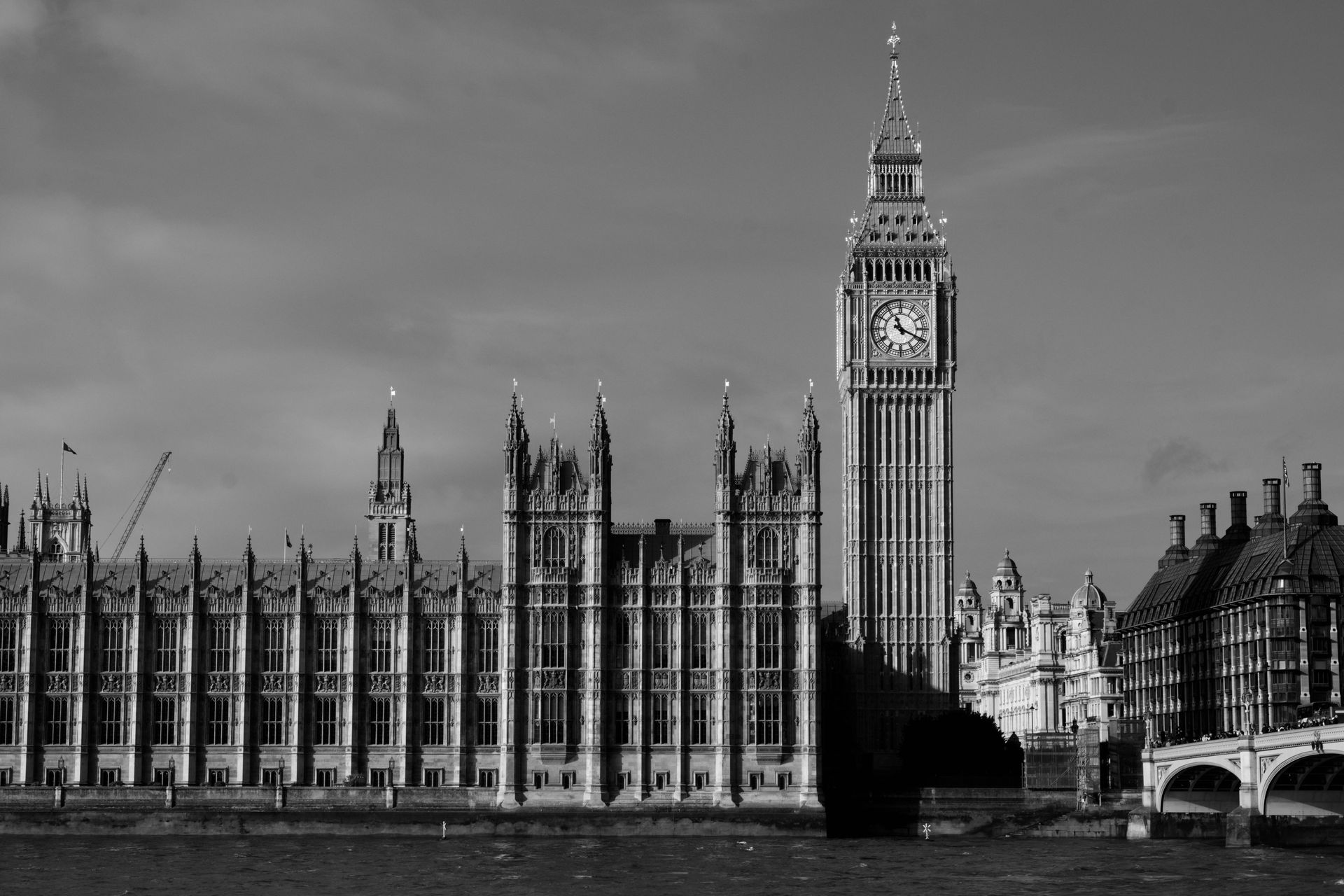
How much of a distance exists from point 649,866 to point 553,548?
34904 millimetres

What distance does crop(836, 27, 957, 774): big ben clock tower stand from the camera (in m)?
178

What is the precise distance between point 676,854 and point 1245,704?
6608 centimetres

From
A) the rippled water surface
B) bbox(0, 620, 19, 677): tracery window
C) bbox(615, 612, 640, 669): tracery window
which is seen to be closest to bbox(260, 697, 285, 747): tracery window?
the rippled water surface

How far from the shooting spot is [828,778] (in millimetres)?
170375

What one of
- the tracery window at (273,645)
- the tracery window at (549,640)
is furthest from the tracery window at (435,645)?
the tracery window at (273,645)

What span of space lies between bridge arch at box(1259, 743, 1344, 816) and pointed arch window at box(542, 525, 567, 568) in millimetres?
47366

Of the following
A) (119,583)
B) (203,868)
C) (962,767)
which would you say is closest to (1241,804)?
(962,767)

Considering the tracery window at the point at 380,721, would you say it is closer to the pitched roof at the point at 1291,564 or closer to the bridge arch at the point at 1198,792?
the bridge arch at the point at 1198,792

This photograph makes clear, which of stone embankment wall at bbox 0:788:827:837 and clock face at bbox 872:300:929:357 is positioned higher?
clock face at bbox 872:300:929:357

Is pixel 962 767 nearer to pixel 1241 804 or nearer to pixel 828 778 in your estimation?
pixel 828 778

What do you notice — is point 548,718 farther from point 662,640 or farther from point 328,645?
point 328,645

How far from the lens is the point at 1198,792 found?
518 ft

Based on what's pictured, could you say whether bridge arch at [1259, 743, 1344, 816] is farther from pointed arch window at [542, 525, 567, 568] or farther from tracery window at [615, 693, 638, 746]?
pointed arch window at [542, 525, 567, 568]

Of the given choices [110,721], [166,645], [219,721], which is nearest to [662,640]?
[219,721]
